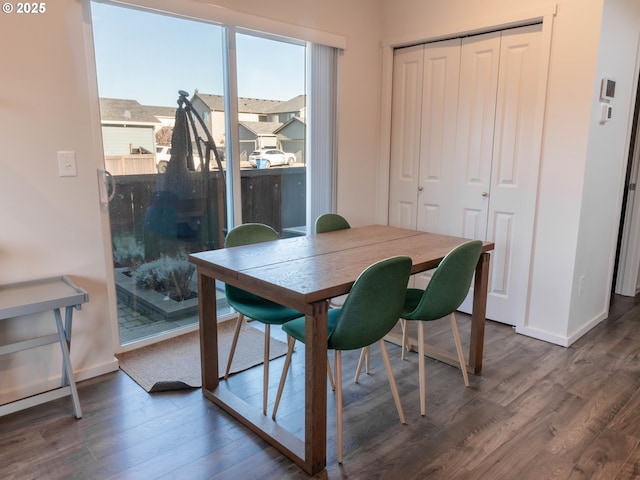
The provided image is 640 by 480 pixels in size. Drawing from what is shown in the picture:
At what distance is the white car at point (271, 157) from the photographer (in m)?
3.41

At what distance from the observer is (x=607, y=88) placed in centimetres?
285

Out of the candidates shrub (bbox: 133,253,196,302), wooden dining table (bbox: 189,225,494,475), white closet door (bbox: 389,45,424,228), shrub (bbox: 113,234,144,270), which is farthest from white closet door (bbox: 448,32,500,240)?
shrub (bbox: 113,234,144,270)

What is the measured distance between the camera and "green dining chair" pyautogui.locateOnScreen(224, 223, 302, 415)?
227 cm

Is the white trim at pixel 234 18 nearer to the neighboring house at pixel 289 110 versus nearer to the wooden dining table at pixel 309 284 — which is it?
the neighboring house at pixel 289 110

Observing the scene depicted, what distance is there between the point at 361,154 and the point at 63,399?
109 inches

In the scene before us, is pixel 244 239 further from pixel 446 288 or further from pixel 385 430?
pixel 385 430

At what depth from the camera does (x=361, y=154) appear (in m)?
3.92

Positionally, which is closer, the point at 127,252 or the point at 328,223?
the point at 127,252

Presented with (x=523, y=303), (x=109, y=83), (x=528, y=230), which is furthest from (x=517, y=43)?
(x=109, y=83)

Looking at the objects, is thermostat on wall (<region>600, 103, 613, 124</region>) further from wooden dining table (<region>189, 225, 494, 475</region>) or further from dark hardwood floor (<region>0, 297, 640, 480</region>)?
dark hardwood floor (<region>0, 297, 640, 480</region>)

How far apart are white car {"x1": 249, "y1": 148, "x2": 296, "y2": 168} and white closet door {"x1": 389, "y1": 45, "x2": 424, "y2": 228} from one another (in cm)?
94

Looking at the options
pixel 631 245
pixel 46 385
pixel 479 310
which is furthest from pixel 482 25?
pixel 46 385

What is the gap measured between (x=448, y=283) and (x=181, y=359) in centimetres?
168

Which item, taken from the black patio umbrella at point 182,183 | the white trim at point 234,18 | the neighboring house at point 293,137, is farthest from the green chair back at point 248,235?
the white trim at point 234,18
